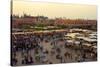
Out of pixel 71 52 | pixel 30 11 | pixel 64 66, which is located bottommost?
pixel 64 66

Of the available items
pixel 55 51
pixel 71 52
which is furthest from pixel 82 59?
pixel 55 51

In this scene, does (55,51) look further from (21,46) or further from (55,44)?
(21,46)

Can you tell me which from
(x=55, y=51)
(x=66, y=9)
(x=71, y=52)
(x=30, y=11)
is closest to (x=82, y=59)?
(x=71, y=52)

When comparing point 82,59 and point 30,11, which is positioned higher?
point 30,11

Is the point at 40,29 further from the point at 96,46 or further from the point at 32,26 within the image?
the point at 96,46
